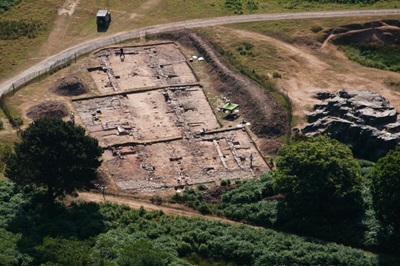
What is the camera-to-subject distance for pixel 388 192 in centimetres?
7625

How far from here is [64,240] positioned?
75625 mm

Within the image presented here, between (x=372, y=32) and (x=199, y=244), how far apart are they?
57.5 meters

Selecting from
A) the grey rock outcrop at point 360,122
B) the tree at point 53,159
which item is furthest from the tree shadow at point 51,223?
the grey rock outcrop at point 360,122

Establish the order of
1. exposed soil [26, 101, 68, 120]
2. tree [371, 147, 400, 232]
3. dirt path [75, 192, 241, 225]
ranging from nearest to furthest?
1. tree [371, 147, 400, 232]
2. dirt path [75, 192, 241, 225]
3. exposed soil [26, 101, 68, 120]

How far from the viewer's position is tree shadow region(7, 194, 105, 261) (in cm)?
7662

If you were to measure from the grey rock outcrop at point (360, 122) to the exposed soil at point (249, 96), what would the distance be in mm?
3892

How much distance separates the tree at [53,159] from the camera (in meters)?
80.7

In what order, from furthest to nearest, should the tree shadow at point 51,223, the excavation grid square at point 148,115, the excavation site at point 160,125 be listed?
1. the excavation grid square at point 148,115
2. the excavation site at point 160,125
3. the tree shadow at point 51,223

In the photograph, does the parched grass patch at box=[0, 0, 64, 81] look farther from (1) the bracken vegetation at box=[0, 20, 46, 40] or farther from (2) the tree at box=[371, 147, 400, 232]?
(2) the tree at box=[371, 147, 400, 232]

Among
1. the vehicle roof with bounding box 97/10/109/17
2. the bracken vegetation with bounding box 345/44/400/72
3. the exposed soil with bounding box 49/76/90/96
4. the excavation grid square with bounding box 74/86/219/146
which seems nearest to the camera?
the excavation grid square with bounding box 74/86/219/146

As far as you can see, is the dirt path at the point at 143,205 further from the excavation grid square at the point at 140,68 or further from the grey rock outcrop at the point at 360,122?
the excavation grid square at the point at 140,68

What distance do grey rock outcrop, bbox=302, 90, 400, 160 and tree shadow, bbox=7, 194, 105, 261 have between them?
31.7 meters

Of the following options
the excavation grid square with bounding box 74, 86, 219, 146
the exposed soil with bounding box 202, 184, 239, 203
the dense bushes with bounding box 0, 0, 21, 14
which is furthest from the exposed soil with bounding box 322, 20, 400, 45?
the dense bushes with bounding box 0, 0, 21, 14

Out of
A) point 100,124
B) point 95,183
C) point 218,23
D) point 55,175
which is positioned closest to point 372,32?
point 218,23
